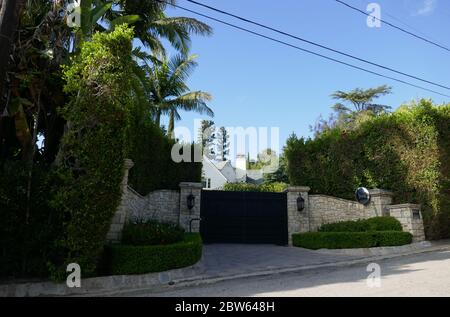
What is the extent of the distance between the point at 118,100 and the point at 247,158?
48.4 meters

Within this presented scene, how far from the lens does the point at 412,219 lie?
12.8 metres

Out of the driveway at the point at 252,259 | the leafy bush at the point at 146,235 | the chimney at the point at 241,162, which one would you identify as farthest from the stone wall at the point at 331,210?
the chimney at the point at 241,162

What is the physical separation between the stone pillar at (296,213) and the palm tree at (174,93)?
9300 mm

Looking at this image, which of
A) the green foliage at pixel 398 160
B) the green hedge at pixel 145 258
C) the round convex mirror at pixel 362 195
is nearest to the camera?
the green hedge at pixel 145 258

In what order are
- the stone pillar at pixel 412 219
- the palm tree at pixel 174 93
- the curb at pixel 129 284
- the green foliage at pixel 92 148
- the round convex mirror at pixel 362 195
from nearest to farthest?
the curb at pixel 129 284
the green foliage at pixel 92 148
the stone pillar at pixel 412 219
the round convex mirror at pixel 362 195
the palm tree at pixel 174 93

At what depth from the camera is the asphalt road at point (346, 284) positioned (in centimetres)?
636

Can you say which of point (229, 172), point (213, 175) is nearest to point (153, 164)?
point (213, 175)

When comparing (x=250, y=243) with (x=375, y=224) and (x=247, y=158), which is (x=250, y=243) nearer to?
(x=375, y=224)

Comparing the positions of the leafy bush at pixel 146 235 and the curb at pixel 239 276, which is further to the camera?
the leafy bush at pixel 146 235

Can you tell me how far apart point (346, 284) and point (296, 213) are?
8.08m

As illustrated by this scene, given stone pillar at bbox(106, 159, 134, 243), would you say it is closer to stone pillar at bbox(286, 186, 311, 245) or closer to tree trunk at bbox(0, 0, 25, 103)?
tree trunk at bbox(0, 0, 25, 103)

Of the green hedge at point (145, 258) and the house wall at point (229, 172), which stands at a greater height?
the house wall at point (229, 172)

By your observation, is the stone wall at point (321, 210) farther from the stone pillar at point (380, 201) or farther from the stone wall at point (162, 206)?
the stone wall at point (162, 206)
